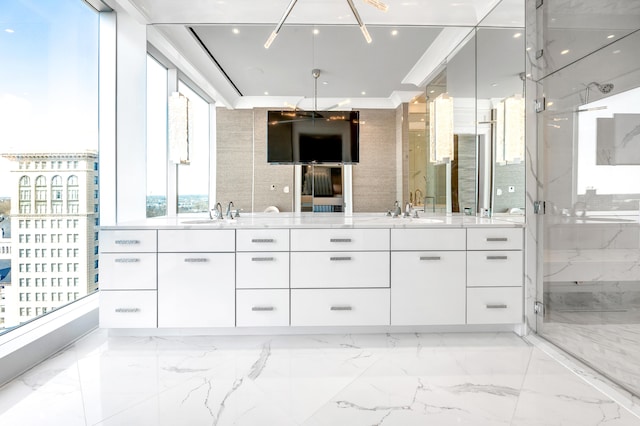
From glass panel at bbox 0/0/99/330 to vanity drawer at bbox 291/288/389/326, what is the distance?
5.56 feet

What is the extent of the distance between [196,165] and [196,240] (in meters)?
0.91

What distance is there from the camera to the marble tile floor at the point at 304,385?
1.56 metres

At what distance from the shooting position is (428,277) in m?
2.43

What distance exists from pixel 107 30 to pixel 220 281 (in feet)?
7.61

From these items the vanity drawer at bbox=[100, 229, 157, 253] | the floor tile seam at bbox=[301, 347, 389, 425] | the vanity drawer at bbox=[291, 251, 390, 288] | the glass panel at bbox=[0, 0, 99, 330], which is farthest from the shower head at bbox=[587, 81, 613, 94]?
the glass panel at bbox=[0, 0, 99, 330]

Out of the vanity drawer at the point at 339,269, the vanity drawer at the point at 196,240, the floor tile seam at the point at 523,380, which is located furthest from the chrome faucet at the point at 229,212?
the floor tile seam at the point at 523,380

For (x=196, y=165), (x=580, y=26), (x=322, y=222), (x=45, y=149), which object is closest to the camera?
(x=580, y=26)

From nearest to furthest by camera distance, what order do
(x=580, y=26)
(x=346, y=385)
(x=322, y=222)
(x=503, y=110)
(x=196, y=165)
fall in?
(x=346, y=385) < (x=580, y=26) < (x=322, y=222) < (x=503, y=110) < (x=196, y=165)

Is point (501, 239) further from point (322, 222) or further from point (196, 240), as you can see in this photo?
point (196, 240)

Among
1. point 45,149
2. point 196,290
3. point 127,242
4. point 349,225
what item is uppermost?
point 45,149

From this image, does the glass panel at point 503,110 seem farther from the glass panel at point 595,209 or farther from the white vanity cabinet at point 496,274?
the white vanity cabinet at point 496,274

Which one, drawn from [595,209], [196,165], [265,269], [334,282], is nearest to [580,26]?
[595,209]

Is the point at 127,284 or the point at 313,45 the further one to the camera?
the point at 313,45

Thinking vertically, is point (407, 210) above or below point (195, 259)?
above
